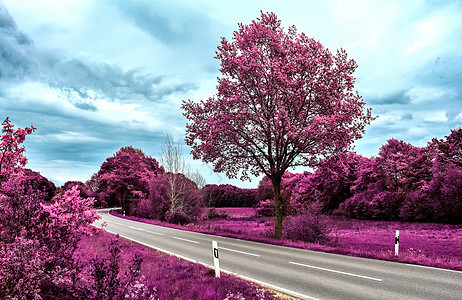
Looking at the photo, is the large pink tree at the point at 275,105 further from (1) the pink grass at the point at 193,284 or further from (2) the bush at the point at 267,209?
(2) the bush at the point at 267,209

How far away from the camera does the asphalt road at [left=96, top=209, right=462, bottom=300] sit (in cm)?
681

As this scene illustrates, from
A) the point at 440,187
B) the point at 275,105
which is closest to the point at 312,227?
the point at 275,105

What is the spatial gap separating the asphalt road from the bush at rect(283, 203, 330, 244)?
3374mm

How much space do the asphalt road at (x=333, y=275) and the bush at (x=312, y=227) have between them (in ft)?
11.1

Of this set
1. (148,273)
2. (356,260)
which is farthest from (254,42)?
(148,273)

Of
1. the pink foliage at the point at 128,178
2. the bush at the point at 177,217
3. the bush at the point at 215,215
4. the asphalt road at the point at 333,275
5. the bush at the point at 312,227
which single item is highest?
the pink foliage at the point at 128,178

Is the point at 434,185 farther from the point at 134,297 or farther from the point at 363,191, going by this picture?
the point at 134,297

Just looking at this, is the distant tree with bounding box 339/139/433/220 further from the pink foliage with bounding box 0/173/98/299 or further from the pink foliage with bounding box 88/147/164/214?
the pink foliage with bounding box 0/173/98/299

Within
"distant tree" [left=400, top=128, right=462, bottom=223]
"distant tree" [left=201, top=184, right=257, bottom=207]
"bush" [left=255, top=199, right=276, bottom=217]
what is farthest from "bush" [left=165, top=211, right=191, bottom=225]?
"distant tree" [left=201, top=184, right=257, bottom=207]

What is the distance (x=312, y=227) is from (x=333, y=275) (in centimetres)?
730

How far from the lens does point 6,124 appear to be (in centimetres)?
1184

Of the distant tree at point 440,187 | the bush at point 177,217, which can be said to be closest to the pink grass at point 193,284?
the bush at point 177,217

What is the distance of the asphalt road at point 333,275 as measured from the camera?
681 cm

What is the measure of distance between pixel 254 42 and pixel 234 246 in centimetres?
1137
